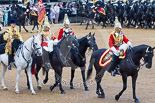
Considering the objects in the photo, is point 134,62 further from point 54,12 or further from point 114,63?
point 54,12

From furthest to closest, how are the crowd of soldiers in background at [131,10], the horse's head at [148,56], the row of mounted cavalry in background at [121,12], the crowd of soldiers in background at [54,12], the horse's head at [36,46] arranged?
the crowd of soldiers in background at [54,12] < the crowd of soldiers in background at [131,10] < the row of mounted cavalry in background at [121,12] < the horse's head at [36,46] < the horse's head at [148,56]

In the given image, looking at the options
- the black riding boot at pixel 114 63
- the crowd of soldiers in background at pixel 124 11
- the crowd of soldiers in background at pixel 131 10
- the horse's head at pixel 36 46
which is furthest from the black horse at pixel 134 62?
the crowd of soldiers in background at pixel 131 10

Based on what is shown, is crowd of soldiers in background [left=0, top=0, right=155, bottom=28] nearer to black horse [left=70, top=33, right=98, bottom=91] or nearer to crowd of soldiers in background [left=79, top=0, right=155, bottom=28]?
crowd of soldiers in background [left=79, top=0, right=155, bottom=28]

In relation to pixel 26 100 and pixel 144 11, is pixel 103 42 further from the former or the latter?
pixel 26 100

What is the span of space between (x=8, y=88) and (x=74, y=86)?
1971 mm

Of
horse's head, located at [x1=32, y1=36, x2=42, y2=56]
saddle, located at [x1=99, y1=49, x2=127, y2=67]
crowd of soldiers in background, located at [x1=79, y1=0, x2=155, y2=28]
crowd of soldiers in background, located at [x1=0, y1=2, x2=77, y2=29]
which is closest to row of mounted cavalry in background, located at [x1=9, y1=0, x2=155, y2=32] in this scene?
crowd of soldiers in background, located at [x1=79, y1=0, x2=155, y2=28]

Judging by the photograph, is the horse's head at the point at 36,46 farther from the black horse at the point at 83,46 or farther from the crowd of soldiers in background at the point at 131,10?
the crowd of soldiers in background at the point at 131,10

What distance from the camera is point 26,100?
10.4m

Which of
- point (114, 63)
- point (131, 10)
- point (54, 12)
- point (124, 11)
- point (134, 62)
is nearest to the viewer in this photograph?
point (134, 62)

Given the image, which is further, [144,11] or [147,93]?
[144,11]

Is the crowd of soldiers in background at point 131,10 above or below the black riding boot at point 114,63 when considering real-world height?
below

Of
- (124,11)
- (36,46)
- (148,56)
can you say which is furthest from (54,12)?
(148,56)

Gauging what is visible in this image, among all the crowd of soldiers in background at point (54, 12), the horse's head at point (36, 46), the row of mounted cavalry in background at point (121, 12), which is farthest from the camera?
the crowd of soldiers in background at point (54, 12)

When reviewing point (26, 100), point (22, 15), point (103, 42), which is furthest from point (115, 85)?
point (22, 15)
